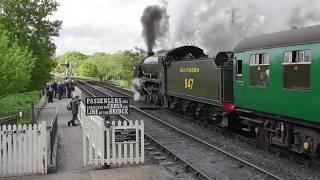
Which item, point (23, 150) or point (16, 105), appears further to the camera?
point (16, 105)

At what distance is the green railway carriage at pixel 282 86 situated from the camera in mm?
10211

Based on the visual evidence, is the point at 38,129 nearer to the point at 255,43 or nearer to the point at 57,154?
the point at 57,154

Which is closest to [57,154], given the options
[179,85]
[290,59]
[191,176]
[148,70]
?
[191,176]

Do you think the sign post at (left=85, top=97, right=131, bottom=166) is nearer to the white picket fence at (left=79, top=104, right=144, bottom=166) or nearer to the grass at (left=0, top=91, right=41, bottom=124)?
the white picket fence at (left=79, top=104, right=144, bottom=166)

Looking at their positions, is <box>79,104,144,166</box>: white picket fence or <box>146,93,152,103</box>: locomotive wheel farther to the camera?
<box>146,93,152,103</box>: locomotive wheel

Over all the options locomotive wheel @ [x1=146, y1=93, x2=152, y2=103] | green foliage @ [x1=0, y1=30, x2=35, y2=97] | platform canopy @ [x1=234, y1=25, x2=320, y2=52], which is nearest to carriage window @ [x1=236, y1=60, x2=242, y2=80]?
platform canopy @ [x1=234, y1=25, x2=320, y2=52]

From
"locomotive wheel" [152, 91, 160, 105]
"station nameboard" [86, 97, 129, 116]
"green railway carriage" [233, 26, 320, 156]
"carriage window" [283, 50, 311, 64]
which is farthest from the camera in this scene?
"locomotive wheel" [152, 91, 160, 105]

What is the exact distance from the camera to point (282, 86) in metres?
11.3

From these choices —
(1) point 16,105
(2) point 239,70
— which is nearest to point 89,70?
(1) point 16,105

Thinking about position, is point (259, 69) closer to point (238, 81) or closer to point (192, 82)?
point (238, 81)

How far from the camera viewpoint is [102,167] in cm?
1141

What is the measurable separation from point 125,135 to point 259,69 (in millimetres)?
4044

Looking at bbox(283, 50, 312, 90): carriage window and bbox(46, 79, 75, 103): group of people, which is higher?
bbox(283, 50, 312, 90): carriage window

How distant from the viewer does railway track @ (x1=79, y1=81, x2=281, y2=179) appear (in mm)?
10500
